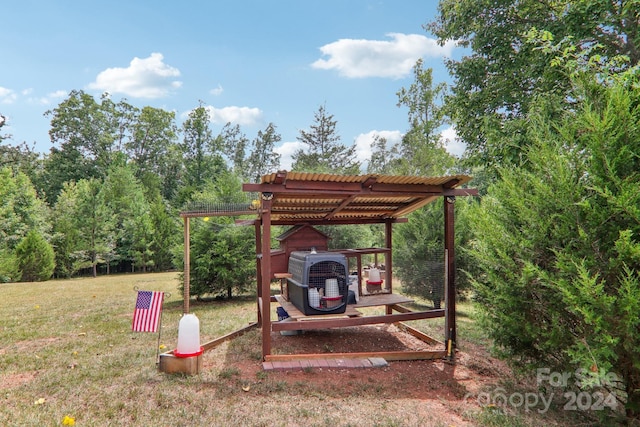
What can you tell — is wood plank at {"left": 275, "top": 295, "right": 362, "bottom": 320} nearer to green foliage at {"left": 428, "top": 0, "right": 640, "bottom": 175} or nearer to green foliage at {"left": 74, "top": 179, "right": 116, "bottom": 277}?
green foliage at {"left": 428, "top": 0, "right": 640, "bottom": 175}

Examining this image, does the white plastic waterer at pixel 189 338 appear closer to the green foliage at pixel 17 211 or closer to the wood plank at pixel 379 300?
the wood plank at pixel 379 300

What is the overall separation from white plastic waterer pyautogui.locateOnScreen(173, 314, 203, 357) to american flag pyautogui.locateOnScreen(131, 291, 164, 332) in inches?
11.2

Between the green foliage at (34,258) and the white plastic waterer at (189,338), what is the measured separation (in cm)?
1595

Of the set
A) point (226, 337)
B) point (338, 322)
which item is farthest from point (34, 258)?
point (338, 322)

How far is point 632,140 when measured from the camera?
97.0 inches

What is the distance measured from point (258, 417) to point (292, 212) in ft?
11.2

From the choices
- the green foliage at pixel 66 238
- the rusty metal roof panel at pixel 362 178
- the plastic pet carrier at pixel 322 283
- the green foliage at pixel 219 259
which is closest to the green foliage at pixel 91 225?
the green foliage at pixel 66 238

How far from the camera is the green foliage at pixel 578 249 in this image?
2.35m

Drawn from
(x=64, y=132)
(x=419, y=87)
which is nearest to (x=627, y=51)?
(x=419, y=87)

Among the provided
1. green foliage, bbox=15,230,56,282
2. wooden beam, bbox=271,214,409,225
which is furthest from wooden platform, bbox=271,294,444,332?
green foliage, bbox=15,230,56,282

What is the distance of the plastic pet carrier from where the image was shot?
4.73 meters

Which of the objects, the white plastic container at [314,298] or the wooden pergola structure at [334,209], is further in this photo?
the white plastic container at [314,298]

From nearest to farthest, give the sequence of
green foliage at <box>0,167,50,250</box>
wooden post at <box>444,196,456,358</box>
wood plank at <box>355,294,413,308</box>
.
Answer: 1. wooden post at <box>444,196,456,358</box>
2. wood plank at <box>355,294,413,308</box>
3. green foliage at <box>0,167,50,250</box>

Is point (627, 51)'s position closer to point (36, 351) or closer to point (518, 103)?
point (518, 103)
